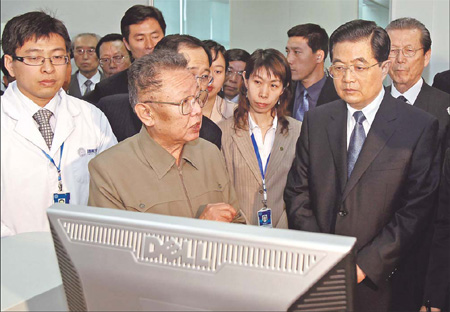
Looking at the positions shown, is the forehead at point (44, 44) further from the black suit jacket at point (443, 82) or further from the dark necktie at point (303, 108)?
the black suit jacket at point (443, 82)

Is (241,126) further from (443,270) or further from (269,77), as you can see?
(443,270)

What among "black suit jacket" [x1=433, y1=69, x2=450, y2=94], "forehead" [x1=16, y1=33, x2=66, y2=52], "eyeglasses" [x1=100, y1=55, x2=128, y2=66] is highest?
"forehead" [x1=16, y1=33, x2=66, y2=52]

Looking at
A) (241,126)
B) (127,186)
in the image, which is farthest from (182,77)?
(241,126)

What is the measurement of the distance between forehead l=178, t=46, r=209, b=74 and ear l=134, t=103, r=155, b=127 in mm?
838

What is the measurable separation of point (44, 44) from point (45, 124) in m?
0.33

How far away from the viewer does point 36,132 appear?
6.65 feet

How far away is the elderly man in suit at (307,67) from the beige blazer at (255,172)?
2.93ft

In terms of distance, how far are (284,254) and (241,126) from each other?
2055mm

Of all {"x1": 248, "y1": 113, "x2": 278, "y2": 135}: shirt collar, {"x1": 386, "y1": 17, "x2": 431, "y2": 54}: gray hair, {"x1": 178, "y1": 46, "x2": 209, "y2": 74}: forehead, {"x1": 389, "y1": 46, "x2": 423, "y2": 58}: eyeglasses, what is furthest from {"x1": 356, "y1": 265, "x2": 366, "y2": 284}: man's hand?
{"x1": 386, "y1": 17, "x2": 431, "y2": 54}: gray hair

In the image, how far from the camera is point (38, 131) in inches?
80.2

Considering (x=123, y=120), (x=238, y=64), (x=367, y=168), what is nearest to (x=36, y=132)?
(x=123, y=120)

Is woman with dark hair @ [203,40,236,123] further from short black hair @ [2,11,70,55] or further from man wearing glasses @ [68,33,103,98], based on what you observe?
man wearing glasses @ [68,33,103,98]

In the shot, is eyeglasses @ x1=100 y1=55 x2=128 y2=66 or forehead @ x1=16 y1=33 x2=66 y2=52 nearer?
forehead @ x1=16 y1=33 x2=66 y2=52

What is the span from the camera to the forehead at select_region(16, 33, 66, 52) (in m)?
2.04
